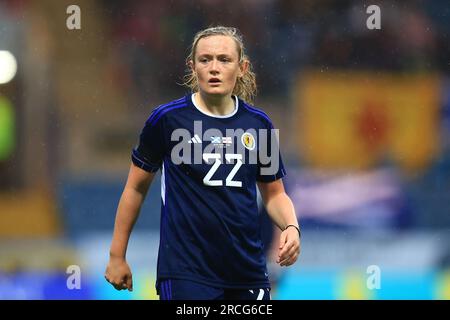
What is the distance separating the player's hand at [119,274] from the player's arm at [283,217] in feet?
2.03

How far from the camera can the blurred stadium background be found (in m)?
8.10

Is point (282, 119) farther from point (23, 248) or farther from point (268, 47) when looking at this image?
point (23, 248)

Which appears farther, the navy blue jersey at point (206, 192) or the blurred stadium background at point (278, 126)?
the blurred stadium background at point (278, 126)

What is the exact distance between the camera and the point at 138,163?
4281mm

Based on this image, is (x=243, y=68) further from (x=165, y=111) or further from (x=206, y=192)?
(x=206, y=192)

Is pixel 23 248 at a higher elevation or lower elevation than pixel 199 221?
lower

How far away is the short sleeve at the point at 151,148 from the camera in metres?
4.25

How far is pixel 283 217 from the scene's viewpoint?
4.33m

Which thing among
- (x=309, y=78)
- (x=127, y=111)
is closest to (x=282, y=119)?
(x=309, y=78)

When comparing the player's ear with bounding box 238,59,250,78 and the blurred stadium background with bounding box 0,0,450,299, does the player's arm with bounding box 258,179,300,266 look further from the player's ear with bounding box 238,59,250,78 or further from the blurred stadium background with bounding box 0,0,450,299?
the blurred stadium background with bounding box 0,0,450,299

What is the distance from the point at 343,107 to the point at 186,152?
15.5ft

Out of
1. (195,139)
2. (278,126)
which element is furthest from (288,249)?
(278,126)

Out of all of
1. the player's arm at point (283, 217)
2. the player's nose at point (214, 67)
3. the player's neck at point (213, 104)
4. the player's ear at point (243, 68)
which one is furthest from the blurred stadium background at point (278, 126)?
the player's nose at point (214, 67)

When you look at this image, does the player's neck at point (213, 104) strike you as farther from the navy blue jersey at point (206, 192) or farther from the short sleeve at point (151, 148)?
the short sleeve at point (151, 148)
